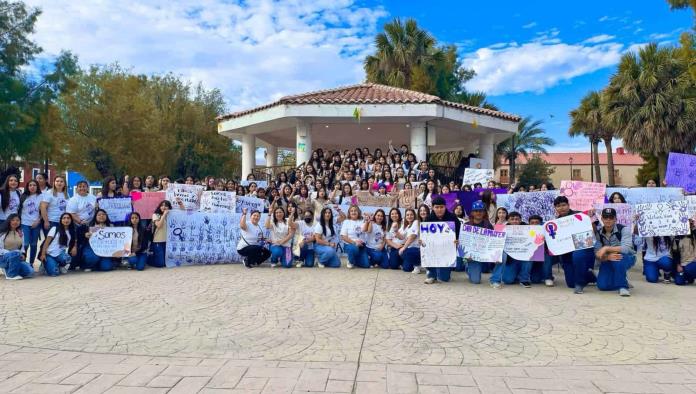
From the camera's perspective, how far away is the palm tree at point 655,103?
1972 centimetres

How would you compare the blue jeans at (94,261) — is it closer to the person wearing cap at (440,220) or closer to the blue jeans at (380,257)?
the blue jeans at (380,257)

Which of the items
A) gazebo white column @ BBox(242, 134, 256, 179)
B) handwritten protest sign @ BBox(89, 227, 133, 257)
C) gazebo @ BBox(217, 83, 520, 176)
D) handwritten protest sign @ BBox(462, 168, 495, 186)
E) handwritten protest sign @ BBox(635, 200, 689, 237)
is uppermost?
gazebo @ BBox(217, 83, 520, 176)

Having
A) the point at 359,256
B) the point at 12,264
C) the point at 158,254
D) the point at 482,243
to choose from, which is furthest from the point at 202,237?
the point at 482,243

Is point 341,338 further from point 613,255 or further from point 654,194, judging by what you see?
point 654,194

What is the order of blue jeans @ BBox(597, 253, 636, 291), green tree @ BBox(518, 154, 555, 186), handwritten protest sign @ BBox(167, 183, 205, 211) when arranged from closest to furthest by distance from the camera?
blue jeans @ BBox(597, 253, 636, 291) → handwritten protest sign @ BBox(167, 183, 205, 211) → green tree @ BBox(518, 154, 555, 186)

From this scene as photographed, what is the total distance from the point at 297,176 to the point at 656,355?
10.7 m

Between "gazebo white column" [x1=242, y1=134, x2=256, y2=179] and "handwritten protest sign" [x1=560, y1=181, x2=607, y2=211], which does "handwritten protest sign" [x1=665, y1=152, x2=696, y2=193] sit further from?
"gazebo white column" [x1=242, y1=134, x2=256, y2=179]

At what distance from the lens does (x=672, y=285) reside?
22.6 feet

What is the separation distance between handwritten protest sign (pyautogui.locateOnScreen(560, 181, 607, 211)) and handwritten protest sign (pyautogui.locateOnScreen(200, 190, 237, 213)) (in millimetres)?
6813

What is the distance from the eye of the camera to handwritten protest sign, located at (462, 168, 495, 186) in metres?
11.8

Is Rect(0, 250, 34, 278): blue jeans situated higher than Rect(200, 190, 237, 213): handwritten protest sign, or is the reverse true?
Rect(200, 190, 237, 213): handwritten protest sign

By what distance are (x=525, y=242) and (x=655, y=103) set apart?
18.3 metres

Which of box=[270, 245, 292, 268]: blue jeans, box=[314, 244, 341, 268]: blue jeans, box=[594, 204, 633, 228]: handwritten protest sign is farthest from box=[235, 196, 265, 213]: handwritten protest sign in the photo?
box=[594, 204, 633, 228]: handwritten protest sign

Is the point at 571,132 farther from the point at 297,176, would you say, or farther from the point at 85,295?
the point at 85,295
